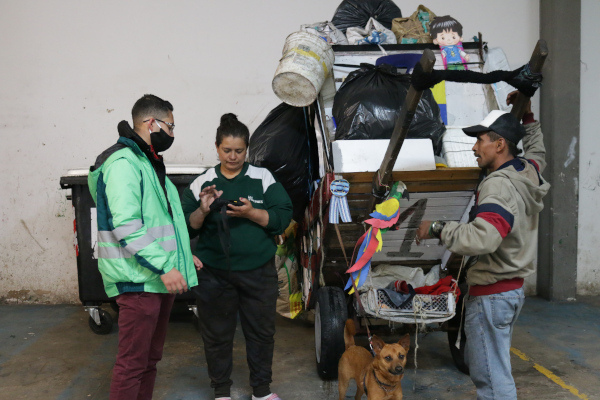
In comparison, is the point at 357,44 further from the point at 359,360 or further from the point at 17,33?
the point at 17,33

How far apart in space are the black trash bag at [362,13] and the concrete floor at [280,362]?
242 centimetres

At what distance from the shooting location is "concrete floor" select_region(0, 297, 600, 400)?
328cm

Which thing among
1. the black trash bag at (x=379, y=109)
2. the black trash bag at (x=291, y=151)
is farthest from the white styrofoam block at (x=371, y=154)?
the black trash bag at (x=291, y=151)

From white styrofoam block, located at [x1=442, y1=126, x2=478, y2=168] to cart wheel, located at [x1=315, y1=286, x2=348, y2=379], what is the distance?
1.07 metres

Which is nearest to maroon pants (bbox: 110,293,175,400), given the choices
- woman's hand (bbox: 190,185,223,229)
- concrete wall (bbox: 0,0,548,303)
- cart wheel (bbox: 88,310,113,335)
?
woman's hand (bbox: 190,185,223,229)

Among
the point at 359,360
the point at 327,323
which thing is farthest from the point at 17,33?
the point at 359,360

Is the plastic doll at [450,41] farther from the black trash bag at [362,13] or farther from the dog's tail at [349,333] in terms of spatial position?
the dog's tail at [349,333]

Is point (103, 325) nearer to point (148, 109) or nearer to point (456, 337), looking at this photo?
point (148, 109)

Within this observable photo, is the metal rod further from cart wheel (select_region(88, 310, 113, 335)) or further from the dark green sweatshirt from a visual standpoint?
cart wheel (select_region(88, 310, 113, 335))

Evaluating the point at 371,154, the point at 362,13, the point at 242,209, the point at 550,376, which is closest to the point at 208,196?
the point at 242,209

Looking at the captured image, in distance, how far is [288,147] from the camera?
3.54m

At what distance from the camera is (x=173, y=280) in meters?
2.30

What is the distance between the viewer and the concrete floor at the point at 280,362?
10.8 feet

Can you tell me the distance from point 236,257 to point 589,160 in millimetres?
4282
